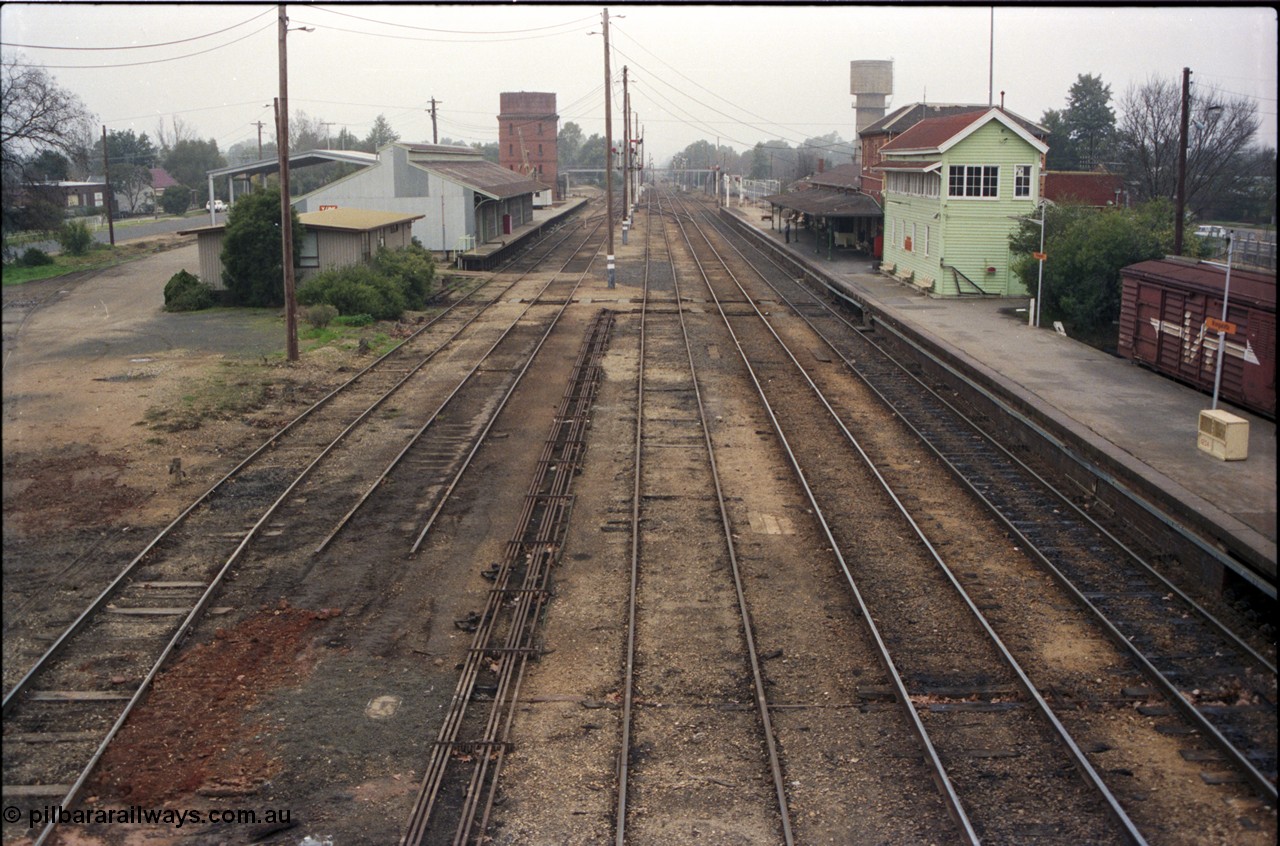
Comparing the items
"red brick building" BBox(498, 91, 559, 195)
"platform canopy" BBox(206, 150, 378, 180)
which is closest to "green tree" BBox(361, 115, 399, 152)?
"red brick building" BBox(498, 91, 559, 195)

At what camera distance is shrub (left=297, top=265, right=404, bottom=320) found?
27.8 metres

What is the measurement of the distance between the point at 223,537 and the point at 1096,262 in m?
19.3

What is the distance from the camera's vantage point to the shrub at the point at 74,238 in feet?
124

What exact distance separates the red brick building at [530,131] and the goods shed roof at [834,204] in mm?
61123

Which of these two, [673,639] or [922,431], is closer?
[673,639]

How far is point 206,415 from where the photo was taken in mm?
17125

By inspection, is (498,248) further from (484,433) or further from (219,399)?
(484,433)

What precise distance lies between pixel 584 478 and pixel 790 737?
683 centimetres

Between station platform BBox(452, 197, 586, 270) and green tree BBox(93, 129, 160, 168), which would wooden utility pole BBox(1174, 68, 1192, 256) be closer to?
station platform BBox(452, 197, 586, 270)

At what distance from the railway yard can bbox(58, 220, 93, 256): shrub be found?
76.0 ft

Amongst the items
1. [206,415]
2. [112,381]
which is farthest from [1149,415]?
[112,381]

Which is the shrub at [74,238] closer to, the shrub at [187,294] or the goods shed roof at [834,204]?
the shrub at [187,294]

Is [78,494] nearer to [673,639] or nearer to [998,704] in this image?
[673,639]

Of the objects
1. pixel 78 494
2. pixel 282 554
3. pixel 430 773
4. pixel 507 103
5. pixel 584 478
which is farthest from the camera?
pixel 507 103
